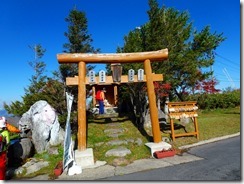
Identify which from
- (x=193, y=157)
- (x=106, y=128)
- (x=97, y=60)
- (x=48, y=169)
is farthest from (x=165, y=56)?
(x=48, y=169)

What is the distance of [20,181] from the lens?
19.8ft

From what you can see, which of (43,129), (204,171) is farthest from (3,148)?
(204,171)

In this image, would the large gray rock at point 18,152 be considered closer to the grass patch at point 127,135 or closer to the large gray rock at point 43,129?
the grass patch at point 127,135

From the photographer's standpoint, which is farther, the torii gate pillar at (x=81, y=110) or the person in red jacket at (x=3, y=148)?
the torii gate pillar at (x=81, y=110)

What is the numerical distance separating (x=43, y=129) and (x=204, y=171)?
581 cm

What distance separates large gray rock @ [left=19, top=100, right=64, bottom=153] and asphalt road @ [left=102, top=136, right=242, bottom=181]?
12.3 ft

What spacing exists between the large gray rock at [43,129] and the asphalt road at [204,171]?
3.76 m

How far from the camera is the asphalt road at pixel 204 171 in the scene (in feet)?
17.7

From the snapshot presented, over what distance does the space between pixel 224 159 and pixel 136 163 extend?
2.54 m

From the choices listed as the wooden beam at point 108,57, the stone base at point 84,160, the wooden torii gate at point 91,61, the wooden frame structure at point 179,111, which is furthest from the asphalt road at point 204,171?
the wooden beam at point 108,57

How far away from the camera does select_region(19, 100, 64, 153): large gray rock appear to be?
27.9 ft

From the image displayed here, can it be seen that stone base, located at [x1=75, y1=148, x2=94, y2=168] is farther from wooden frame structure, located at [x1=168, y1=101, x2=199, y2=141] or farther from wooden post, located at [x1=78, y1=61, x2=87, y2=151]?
wooden frame structure, located at [x1=168, y1=101, x2=199, y2=141]

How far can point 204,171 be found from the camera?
226 inches

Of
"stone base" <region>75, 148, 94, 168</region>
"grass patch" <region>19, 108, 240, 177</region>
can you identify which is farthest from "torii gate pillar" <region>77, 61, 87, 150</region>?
"grass patch" <region>19, 108, 240, 177</region>
